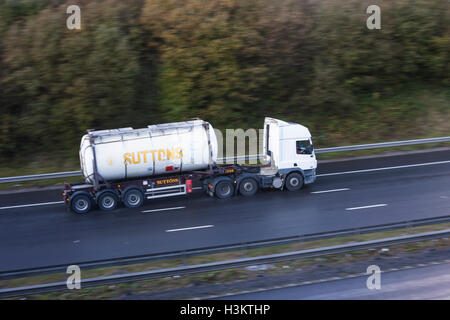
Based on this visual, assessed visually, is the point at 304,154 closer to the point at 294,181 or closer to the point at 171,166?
the point at 294,181

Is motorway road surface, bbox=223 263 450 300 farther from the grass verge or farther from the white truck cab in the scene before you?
the white truck cab

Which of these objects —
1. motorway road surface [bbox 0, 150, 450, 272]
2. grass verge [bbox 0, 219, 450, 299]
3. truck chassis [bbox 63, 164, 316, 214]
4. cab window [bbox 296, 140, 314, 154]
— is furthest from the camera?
cab window [bbox 296, 140, 314, 154]

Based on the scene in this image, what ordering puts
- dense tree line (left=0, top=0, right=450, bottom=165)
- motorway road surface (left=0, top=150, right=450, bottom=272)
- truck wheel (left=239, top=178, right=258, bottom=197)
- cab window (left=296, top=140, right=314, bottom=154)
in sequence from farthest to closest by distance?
dense tree line (left=0, top=0, right=450, bottom=165) → cab window (left=296, top=140, right=314, bottom=154) → truck wheel (left=239, top=178, right=258, bottom=197) → motorway road surface (left=0, top=150, right=450, bottom=272)

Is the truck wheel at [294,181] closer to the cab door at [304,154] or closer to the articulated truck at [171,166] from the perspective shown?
the articulated truck at [171,166]

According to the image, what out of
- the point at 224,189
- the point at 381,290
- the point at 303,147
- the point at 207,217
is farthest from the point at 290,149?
the point at 381,290

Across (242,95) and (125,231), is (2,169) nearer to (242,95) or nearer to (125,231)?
(125,231)

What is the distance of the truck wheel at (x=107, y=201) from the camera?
53.7 feet

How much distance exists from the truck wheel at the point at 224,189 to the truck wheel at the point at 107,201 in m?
3.39

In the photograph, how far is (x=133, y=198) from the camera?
16.6 m

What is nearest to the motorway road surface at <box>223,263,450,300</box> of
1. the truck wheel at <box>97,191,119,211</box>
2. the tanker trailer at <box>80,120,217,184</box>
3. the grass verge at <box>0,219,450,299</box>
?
the grass verge at <box>0,219,450,299</box>

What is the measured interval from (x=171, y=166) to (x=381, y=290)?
8564mm

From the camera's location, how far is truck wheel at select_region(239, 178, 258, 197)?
1733 centimetres

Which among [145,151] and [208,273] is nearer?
[208,273]

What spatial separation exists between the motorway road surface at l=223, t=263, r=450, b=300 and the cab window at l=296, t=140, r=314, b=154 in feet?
24.4
